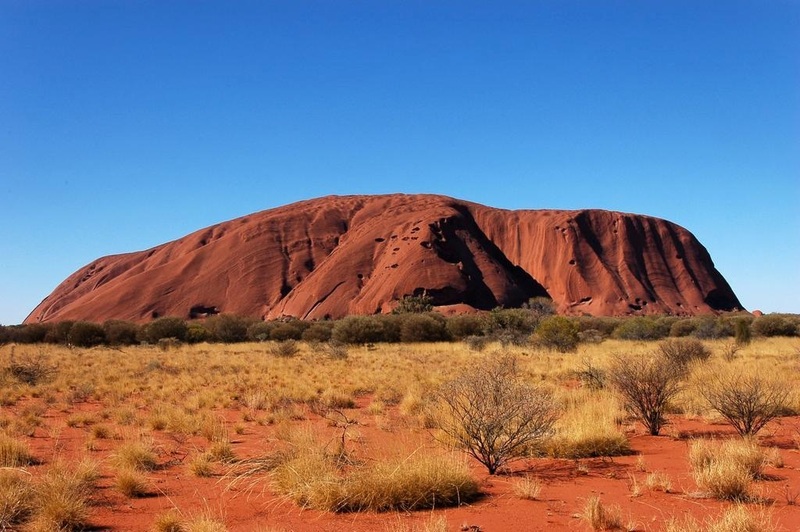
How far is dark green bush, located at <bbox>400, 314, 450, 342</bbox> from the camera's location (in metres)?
43.5

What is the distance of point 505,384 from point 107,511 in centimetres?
480

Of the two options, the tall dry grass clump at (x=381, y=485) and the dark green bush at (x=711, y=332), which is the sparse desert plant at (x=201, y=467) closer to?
the tall dry grass clump at (x=381, y=485)

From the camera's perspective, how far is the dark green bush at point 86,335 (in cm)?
4334

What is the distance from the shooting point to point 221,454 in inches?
324

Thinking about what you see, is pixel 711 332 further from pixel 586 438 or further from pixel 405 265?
pixel 405 265

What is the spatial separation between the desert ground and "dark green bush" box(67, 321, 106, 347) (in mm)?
31703

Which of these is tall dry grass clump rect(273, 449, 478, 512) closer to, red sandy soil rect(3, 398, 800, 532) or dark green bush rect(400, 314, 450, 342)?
red sandy soil rect(3, 398, 800, 532)

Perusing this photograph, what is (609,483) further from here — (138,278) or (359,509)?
(138,278)

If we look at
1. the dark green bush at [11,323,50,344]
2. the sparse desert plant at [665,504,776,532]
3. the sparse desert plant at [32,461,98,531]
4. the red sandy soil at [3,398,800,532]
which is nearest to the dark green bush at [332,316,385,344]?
the dark green bush at [11,323,50,344]

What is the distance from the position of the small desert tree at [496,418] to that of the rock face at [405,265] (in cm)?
6036

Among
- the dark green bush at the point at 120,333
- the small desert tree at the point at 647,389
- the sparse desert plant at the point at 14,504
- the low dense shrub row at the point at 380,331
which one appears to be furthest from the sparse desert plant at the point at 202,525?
the dark green bush at the point at 120,333

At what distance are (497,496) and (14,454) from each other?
6061mm

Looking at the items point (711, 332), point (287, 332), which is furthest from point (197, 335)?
point (711, 332)

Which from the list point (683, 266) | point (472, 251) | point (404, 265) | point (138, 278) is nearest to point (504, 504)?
point (404, 265)
